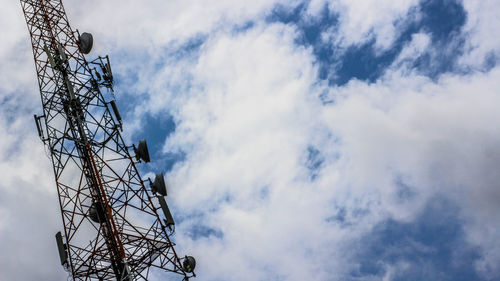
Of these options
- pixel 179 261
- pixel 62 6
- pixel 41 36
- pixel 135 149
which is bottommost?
pixel 179 261

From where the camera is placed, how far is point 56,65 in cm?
3212

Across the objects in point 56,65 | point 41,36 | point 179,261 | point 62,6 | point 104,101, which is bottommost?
point 179,261

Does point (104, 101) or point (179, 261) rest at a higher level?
point (104, 101)

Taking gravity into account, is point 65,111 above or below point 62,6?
below

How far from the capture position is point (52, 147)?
2900 centimetres

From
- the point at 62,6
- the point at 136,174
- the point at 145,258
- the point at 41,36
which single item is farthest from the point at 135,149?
the point at 62,6

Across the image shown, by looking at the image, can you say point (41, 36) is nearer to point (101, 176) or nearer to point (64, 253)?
point (101, 176)

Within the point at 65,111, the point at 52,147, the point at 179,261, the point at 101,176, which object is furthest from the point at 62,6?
the point at 179,261

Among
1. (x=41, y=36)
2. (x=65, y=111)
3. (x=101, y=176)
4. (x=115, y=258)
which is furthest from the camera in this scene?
(x=41, y=36)

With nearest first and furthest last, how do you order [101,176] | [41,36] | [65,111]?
[101,176], [65,111], [41,36]

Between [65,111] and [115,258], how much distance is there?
1067 cm

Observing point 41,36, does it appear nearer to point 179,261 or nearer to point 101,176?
point 101,176

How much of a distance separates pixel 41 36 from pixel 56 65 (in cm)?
344

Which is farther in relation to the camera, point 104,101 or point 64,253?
point 104,101
